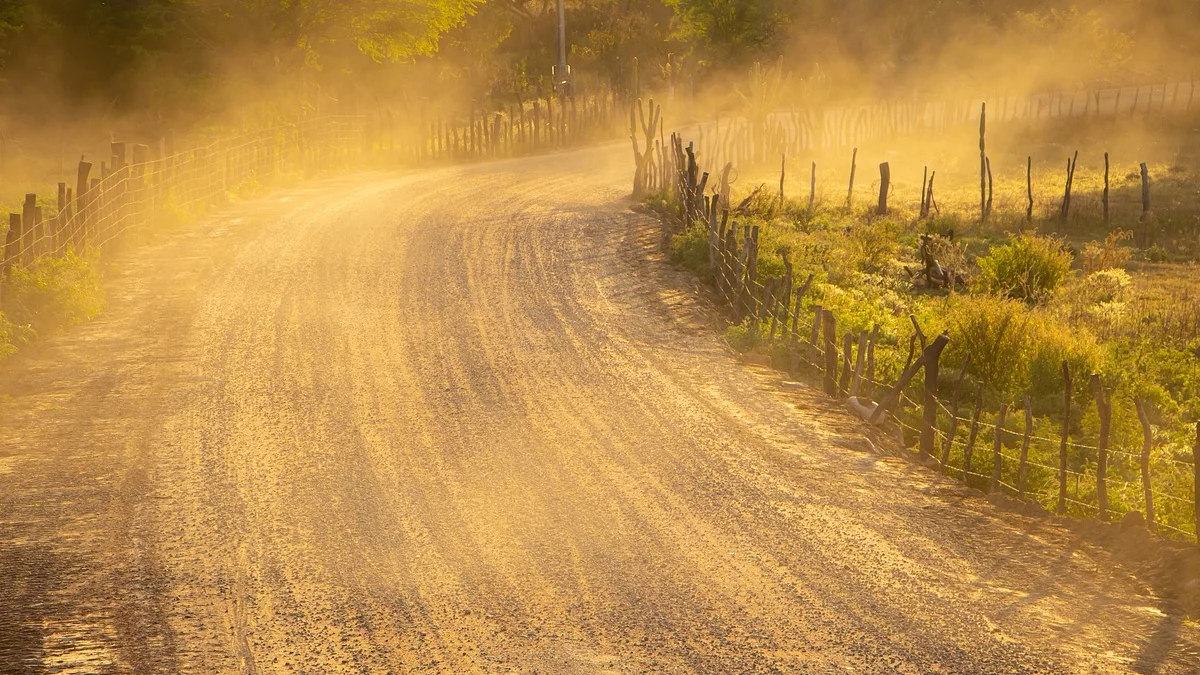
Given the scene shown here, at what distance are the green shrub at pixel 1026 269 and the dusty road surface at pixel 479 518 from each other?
24.9 feet

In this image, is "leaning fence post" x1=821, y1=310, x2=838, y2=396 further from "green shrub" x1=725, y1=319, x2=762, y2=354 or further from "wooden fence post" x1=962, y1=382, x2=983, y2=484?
"wooden fence post" x1=962, y1=382, x2=983, y2=484

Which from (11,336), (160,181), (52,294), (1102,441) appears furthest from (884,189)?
(11,336)

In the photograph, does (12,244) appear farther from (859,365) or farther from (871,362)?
(871,362)

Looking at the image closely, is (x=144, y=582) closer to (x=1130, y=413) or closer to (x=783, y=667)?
(x=783, y=667)

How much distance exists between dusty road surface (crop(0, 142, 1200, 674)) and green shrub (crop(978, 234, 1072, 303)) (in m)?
7.60

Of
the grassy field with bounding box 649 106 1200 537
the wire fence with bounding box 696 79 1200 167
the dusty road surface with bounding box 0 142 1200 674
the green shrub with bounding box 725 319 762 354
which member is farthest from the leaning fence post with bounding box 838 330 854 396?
the wire fence with bounding box 696 79 1200 167

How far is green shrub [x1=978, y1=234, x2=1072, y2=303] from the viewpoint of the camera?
2139cm

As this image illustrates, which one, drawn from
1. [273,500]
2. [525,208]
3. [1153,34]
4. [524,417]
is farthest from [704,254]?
[1153,34]

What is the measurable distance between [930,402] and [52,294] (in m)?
10.8

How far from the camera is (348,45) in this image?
40781mm

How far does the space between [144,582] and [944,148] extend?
40.6m

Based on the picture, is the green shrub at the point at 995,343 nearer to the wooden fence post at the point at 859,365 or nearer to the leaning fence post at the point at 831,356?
the leaning fence post at the point at 831,356

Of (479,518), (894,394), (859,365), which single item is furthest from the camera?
(859,365)

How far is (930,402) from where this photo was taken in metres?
11.8
